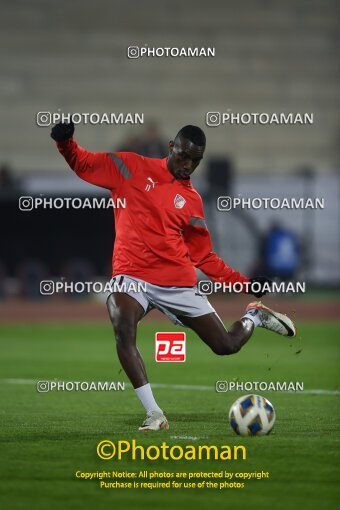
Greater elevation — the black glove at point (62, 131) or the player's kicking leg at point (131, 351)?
the black glove at point (62, 131)

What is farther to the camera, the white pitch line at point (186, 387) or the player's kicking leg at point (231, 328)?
the white pitch line at point (186, 387)

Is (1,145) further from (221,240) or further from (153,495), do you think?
(153,495)

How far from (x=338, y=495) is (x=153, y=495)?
0.93 metres

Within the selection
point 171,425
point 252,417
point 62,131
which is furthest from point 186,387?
point 62,131

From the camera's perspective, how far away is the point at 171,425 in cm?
755

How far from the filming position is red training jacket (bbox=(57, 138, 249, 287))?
745 cm

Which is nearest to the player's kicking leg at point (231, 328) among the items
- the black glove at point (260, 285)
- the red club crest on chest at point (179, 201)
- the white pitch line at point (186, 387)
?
the black glove at point (260, 285)

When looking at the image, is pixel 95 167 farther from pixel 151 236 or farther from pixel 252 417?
pixel 252 417

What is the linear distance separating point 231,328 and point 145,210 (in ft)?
3.90

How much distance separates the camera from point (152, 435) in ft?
22.7

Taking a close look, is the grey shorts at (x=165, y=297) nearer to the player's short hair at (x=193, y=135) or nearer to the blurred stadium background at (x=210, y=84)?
the player's short hair at (x=193, y=135)

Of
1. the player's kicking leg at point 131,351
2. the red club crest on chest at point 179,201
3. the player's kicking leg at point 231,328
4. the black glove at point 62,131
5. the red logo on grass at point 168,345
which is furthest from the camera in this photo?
the red logo on grass at point 168,345

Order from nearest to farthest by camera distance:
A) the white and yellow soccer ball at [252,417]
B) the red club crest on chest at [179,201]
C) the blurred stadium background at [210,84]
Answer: the white and yellow soccer ball at [252,417] → the red club crest on chest at [179,201] → the blurred stadium background at [210,84]

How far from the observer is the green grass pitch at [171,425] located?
17.2ft
